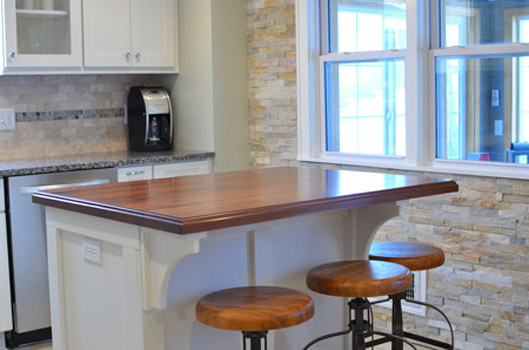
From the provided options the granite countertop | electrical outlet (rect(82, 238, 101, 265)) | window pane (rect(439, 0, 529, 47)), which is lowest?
electrical outlet (rect(82, 238, 101, 265))

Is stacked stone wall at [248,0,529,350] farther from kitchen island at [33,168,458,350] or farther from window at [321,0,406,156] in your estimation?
kitchen island at [33,168,458,350]

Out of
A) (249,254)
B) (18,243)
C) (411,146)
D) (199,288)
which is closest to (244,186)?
Answer: (249,254)

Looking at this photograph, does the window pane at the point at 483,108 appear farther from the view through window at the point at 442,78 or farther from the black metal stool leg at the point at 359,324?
the black metal stool leg at the point at 359,324

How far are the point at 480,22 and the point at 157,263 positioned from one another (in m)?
2.16

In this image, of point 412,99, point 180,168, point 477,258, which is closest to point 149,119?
point 180,168

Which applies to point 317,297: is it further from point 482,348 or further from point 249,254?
point 482,348

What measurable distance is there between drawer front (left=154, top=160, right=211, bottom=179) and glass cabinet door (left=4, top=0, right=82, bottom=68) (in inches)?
31.2

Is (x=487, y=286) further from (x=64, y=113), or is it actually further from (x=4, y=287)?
(x=64, y=113)

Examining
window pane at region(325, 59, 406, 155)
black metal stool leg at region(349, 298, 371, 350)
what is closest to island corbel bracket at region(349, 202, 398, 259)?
black metal stool leg at region(349, 298, 371, 350)

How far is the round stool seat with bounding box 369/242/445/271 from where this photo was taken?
8.71 ft

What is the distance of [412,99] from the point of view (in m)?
3.72

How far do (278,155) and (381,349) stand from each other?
1468 millimetres

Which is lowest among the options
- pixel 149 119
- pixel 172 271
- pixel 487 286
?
pixel 487 286

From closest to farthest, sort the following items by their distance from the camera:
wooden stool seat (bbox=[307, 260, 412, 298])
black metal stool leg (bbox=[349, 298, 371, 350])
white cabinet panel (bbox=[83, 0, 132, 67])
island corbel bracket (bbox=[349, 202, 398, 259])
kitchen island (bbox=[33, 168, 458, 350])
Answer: kitchen island (bbox=[33, 168, 458, 350]), wooden stool seat (bbox=[307, 260, 412, 298]), black metal stool leg (bbox=[349, 298, 371, 350]), island corbel bracket (bbox=[349, 202, 398, 259]), white cabinet panel (bbox=[83, 0, 132, 67])
